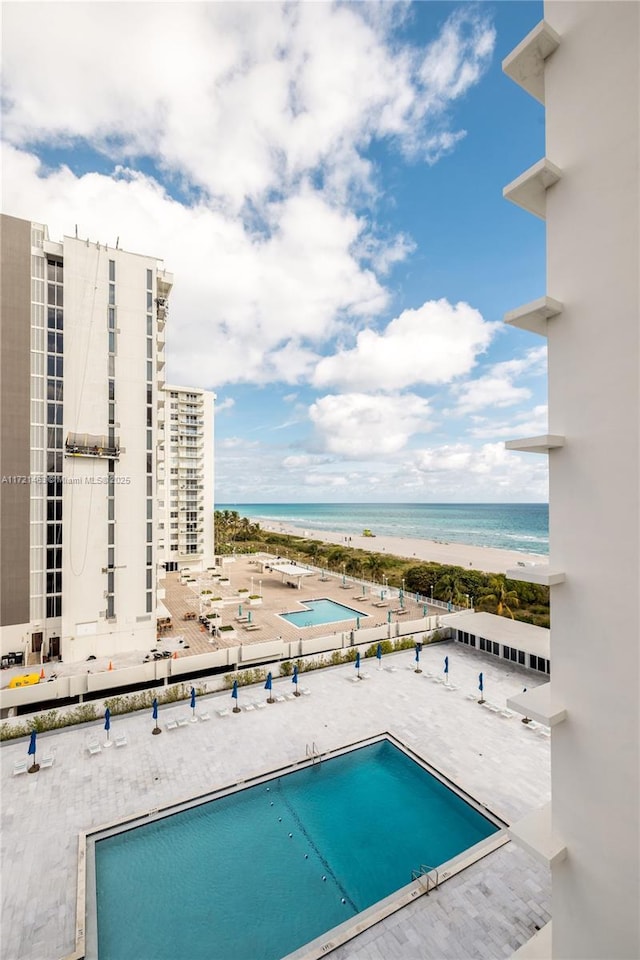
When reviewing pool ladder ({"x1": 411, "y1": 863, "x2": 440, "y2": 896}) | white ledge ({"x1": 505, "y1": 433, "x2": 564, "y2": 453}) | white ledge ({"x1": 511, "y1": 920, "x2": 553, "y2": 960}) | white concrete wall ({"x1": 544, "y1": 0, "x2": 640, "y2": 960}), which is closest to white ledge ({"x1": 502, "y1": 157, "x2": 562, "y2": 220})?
white concrete wall ({"x1": 544, "y1": 0, "x2": 640, "y2": 960})

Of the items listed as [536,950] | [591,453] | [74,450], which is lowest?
[536,950]

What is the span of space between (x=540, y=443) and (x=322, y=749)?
49.6ft

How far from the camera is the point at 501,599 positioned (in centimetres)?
2994

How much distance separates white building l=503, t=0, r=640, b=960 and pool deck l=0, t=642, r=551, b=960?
5678mm

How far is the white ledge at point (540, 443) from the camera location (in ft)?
16.4

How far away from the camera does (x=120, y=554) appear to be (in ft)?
79.7

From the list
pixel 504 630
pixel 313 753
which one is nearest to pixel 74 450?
pixel 313 753

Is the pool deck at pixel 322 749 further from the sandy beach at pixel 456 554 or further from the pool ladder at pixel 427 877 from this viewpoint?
the sandy beach at pixel 456 554

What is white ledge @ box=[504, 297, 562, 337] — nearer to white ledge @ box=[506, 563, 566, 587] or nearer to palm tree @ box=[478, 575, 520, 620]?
white ledge @ box=[506, 563, 566, 587]

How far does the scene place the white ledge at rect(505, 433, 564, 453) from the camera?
501cm

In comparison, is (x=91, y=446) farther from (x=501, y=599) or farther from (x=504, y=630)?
(x=501, y=599)

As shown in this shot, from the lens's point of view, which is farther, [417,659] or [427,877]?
[417,659]

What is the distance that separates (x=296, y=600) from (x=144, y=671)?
18.3m

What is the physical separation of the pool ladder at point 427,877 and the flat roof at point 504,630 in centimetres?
1312
